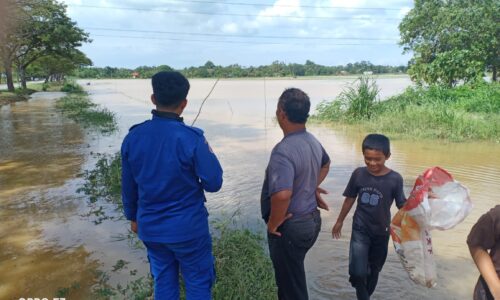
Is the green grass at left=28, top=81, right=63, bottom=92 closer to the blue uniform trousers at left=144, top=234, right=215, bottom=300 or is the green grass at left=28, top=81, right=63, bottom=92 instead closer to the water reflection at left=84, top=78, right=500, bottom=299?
the water reflection at left=84, top=78, right=500, bottom=299

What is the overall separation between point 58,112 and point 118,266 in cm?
1858

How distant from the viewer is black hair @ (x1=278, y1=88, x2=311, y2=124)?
95.8 inches

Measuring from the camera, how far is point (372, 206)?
2.86 metres

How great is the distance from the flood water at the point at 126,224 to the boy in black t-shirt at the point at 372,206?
2.90 feet

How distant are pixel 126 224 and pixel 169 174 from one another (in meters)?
3.34

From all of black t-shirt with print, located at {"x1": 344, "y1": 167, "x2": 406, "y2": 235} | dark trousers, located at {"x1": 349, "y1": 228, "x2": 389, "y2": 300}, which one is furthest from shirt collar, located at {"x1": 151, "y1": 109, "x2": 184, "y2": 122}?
dark trousers, located at {"x1": 349, "y1": 228, "x2": 389, "y2": 300}

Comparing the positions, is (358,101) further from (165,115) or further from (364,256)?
(165,115)

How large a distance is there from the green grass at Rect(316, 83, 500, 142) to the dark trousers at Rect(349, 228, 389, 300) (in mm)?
9630

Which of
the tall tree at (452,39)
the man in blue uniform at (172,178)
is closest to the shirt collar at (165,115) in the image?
the man in blue uniform at (172,178)

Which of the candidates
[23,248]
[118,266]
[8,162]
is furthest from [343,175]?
[8,162]

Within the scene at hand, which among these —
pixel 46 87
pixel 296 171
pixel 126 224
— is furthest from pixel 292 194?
pixel 46 87

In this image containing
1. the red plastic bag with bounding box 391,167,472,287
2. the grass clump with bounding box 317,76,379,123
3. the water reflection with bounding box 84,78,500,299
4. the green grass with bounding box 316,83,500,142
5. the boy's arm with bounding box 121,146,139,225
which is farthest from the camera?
the grass clump with bounding box 317,76,379,123

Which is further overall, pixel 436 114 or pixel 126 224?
pixel 436 114

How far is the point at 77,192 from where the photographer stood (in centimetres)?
659
